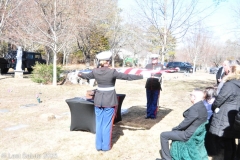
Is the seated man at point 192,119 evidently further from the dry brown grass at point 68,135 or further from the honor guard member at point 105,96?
the honor guard member at point 105,96

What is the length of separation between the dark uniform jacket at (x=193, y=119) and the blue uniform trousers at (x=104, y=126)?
1.29m

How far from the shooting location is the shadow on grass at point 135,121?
17.3 feet

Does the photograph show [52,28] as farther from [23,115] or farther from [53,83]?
[23,115]

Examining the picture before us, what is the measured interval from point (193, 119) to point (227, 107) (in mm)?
558

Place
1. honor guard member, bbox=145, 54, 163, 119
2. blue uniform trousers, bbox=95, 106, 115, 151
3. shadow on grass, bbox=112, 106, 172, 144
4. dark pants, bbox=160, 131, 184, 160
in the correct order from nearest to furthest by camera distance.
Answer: dark pants, bbox=160, 131, 184, 160 < blue uniform trousers, bbox=95, 106, 115, 151 < shadow on grass, bbox=112, 106, 172, 144 < honor guard member, bbox=145, 54, 163, 119

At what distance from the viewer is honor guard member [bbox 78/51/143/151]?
12.8 ft

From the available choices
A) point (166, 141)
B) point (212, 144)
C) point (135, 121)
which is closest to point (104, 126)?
point (166, 141)

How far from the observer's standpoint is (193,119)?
319cm

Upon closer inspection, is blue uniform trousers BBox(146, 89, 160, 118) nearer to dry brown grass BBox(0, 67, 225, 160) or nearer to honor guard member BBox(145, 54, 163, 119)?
honor guard member BBox(145, 54, 163, 119)

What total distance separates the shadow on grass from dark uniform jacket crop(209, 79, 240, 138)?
6.87ft

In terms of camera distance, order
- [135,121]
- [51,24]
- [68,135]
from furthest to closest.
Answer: [51,24]
[135,121]
[68,135]

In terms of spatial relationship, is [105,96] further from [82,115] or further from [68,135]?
[68,135]

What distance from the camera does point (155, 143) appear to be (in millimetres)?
4570

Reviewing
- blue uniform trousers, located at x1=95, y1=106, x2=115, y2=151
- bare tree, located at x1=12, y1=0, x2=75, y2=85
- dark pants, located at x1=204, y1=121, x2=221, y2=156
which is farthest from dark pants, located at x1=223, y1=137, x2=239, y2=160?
bare tree, located at x1=12, y1=0, x2=75, y2=85
